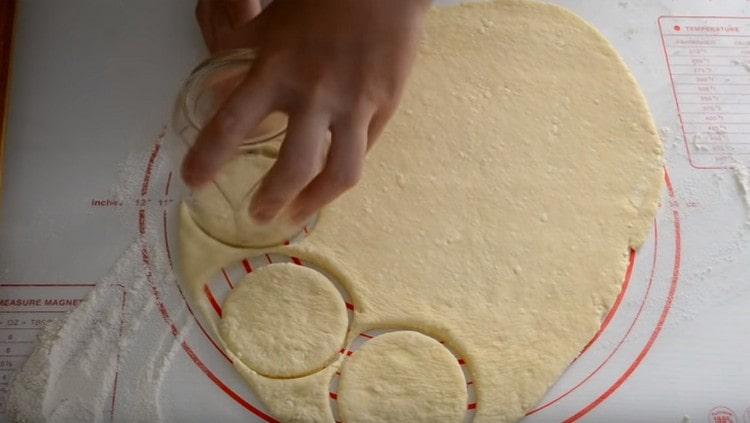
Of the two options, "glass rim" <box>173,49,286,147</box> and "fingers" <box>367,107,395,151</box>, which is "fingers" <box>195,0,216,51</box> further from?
"fingers" <box>367,107,395,151</box>

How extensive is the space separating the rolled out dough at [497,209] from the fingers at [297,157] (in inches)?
6.7

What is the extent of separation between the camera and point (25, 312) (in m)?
0.71

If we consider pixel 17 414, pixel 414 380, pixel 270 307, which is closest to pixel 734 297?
pixel 414 380

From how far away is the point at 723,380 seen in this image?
28.0 inches

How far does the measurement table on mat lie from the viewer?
2.25 ft

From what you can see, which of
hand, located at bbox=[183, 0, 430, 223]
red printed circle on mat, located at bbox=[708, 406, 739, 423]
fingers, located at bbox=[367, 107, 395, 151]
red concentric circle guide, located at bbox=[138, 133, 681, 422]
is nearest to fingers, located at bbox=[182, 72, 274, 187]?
hand, located at bbox=[183, 0, 430, 223]

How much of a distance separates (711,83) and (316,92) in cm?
58

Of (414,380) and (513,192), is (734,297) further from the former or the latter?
(414,380)

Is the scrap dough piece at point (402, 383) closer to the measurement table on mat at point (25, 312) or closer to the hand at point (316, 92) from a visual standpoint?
the hand at point (316, 92)

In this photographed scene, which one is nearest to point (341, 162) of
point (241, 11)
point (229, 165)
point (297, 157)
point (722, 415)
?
point (297, 157)

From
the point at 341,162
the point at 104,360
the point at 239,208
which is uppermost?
the point at 341,162

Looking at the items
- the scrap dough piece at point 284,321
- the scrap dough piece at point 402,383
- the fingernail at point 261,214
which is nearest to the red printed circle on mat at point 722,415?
the scrap dough piece at point 402,383

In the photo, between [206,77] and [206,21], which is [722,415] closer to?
[206,77]

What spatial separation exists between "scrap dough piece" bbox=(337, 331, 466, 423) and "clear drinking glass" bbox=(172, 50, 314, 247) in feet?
0.53
